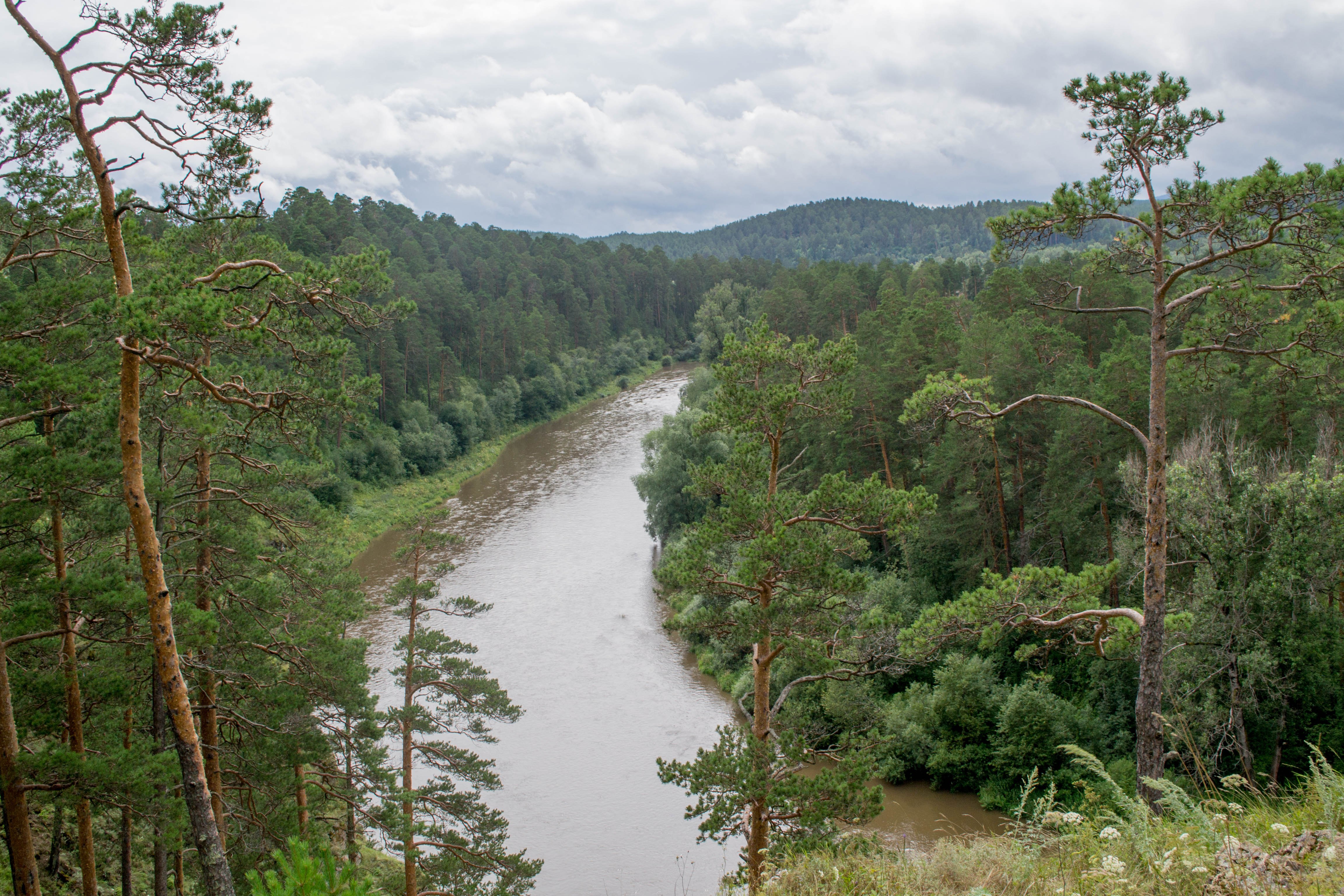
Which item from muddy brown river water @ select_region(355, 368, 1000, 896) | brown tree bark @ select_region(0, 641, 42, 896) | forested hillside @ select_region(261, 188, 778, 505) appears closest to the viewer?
brown tree bark @ select_region(0, 641, 42, 896)

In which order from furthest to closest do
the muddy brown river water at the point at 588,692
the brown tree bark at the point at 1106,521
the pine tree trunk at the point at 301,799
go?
the brown tree bark at the point at 1106,521 < the muddy brown river water at the point at 588,692 < the pine tree trunk at the point at 301,799

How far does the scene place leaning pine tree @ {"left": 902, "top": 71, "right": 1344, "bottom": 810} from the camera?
732 cm

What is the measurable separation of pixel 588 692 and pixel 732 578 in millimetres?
15799

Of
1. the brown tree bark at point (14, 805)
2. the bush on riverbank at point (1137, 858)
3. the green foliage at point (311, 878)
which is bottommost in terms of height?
the brown tree bark at point (14, 805)

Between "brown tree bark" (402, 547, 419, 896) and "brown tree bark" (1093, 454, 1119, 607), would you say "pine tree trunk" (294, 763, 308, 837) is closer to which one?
"brown tree bark" (402, 547, 419, 896)

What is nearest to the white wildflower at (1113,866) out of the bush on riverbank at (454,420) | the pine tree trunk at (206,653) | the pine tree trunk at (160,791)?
the pine tree trunk at (160,791)

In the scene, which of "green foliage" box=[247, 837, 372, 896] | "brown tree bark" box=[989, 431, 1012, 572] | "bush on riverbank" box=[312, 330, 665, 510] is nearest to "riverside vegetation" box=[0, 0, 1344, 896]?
"green foliage" box=[247, 837, 372, 896]

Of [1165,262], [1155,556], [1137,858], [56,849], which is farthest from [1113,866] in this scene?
[56,849]

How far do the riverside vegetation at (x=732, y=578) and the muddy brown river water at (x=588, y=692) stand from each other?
1771 mm

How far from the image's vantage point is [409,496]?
45.7m

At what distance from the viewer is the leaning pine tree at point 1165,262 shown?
7324mm

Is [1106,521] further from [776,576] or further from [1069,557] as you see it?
[776,576]

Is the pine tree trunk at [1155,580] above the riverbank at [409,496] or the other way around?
above

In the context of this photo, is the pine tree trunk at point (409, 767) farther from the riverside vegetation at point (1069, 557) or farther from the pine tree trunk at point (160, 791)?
the riverside vegetation at point (1069, 557)
